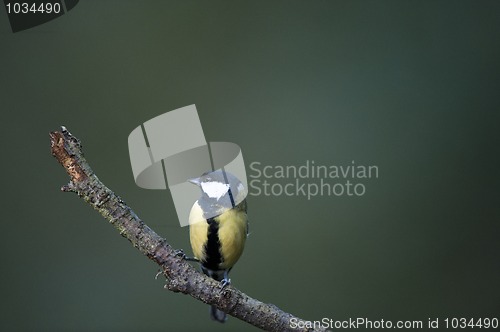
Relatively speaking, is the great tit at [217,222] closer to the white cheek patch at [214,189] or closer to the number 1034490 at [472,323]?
the white cheek patch at [214,189]

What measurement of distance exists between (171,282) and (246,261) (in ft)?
3.75

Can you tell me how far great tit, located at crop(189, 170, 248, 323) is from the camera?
1099 mm

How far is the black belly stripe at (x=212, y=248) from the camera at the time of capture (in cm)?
110

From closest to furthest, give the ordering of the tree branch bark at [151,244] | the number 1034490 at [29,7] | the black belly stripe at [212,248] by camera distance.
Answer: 1. the tree branch bark at [151,244]
2. the black belly stripe at [212,248]
3. the number 1034490 at [29,7]

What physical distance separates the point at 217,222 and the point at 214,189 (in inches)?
2.5

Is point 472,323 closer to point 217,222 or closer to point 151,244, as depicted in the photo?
point 217,222

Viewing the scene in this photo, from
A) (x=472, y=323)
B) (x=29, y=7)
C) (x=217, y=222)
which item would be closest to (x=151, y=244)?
(x=217, y=222)

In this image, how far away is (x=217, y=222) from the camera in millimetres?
1101

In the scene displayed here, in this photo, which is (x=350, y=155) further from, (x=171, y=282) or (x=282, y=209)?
(x=171, y=282)

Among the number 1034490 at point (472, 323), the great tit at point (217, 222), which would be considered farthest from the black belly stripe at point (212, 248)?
the number 1034490 at point (472, 323)

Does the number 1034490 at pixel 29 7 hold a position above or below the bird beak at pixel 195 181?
above

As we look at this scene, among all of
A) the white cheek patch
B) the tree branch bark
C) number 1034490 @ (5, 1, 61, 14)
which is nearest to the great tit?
the white cheek patch

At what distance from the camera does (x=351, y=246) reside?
6.98 feet

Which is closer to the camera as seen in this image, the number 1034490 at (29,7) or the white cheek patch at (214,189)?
the white cheek patch at (214,189)
